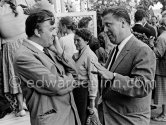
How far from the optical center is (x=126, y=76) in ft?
7.23

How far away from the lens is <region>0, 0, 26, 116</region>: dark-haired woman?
4.32 metres

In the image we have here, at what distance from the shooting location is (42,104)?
7.24 ft

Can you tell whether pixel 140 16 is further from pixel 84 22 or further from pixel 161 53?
pixel 84 22

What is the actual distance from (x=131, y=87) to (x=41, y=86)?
2.42ft

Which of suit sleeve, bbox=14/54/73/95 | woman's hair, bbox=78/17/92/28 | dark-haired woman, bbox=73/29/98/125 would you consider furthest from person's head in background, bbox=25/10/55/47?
woman's hair, bbox=78/17/92/28

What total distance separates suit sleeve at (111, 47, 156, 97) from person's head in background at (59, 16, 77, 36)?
107 inches

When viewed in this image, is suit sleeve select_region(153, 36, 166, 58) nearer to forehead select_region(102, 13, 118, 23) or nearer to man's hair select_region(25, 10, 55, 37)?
forehead select_region(102, 13, 118, 23)

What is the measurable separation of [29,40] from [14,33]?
214 centimetres

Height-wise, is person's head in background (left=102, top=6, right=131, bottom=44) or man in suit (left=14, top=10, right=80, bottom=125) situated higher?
person's head in background (left=102, top=6, right=131, bottom=44)

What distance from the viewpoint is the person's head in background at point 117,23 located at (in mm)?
2332

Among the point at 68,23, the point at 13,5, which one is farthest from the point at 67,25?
the point at 13,5

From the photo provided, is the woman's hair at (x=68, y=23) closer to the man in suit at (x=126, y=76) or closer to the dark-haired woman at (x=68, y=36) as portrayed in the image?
the dark-haired woman at (x=68, y=36)

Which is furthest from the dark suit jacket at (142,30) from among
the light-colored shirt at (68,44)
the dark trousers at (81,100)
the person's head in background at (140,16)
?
the dark trousers at (81,100)

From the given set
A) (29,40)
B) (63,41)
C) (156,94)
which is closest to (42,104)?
(29,40)
